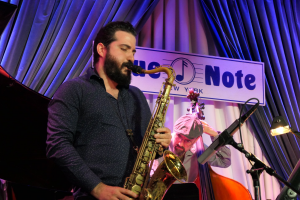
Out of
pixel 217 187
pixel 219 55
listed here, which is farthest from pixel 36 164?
pixel 219 55

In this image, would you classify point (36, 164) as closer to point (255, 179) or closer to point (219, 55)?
point (255, 179)

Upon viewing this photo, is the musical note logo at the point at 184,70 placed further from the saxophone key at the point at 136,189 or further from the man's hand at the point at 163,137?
the saxophone key at the point at 136,189

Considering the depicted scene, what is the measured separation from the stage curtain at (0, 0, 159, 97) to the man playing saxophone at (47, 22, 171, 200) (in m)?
1.18

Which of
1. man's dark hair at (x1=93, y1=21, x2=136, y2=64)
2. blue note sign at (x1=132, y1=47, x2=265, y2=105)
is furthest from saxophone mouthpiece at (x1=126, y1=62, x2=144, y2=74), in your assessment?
blue note sign at (x1=132, y1=47, x2=265, y2=105)

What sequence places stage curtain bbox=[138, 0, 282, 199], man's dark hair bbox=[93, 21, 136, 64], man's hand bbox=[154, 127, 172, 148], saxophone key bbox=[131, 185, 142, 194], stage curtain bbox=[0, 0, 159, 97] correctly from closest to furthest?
1. saxophone key bbox=[131, 185, 142, 194]
2. man's hand bbox=[154, 127, 172, 148]
3. man's dark hair bbox=[93, 21, 136, 64]
4. stage curtain bbox=[0, 0, 159, 97]
5. stage curtain bbox=[138, 0, 282, 199]

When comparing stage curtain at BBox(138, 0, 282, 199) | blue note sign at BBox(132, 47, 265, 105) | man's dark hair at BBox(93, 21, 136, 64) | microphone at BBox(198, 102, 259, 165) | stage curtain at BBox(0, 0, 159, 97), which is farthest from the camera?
stage curtain at BBox(138, 0, 282, 199)

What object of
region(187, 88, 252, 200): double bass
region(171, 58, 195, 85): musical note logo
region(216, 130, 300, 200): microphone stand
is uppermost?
region(171, 58, 195, 85): musical note logo

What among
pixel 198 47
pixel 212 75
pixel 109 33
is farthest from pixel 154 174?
pixel 198 47

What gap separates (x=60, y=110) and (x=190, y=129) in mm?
1488

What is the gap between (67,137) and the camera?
1661 millimetres

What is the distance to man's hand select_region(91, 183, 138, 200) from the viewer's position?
1.50 metres

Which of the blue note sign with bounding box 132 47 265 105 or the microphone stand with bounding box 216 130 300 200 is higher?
the blue note sign with bounding box 132 47 265 105

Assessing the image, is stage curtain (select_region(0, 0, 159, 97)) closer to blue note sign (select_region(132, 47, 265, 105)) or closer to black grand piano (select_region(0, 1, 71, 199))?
blue note sign (select_region(132, 47, 265, 105))

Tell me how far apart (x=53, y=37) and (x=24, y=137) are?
1.42 metres
